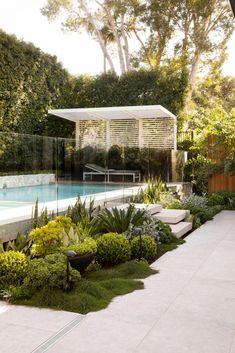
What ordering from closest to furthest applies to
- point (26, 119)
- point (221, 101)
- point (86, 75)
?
point (26, 119) → point (86, 75) → point (221, 101)

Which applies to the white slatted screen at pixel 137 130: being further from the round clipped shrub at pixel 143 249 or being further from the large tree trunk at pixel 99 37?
the round clipped shrub at pixel 143 249

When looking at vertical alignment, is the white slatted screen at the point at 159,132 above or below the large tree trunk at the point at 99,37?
below

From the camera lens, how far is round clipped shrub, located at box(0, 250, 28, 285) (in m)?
4.42

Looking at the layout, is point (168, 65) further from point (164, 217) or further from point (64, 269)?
point (64, 269)

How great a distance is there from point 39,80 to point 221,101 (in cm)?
1382

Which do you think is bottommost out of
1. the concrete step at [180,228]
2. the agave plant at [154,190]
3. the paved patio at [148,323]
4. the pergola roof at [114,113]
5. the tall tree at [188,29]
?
the paved patio at [148,323]

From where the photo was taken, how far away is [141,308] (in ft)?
12.7

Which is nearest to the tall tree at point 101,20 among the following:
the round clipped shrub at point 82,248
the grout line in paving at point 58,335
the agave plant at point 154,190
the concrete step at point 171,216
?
the agave plant at point 154,190

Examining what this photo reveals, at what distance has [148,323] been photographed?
3508 mm

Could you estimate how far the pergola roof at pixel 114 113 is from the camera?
15820 millimetres

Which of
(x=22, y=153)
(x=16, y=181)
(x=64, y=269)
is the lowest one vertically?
(x=64, y=269)

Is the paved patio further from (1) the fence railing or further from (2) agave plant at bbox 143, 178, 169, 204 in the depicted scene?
(1) the fence railing

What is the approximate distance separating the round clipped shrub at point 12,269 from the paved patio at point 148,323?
473mm

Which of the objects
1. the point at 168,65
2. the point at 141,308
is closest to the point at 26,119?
the point at 168,65
